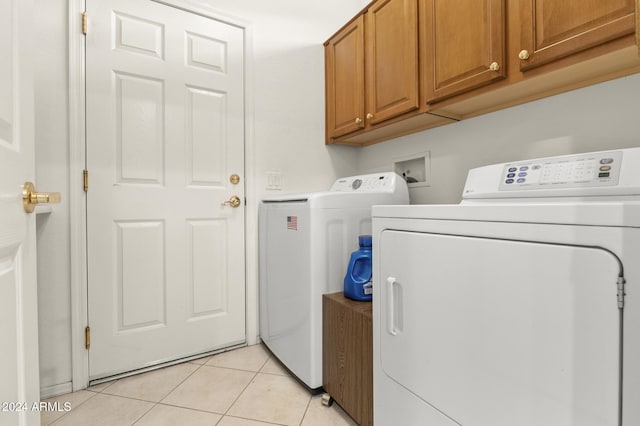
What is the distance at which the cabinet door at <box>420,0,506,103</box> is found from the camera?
1.27 m

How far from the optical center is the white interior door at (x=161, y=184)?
63.9 inches

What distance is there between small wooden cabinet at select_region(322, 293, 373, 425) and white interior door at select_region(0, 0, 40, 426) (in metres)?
0.97

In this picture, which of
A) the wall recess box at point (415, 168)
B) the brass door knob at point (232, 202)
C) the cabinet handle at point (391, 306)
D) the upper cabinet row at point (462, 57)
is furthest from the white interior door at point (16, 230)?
the wall recess box at point (415, 168)

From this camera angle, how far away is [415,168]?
2.04 m

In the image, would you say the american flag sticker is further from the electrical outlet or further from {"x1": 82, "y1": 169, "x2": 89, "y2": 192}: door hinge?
{"x1": 82, "y1": 169, "x2": 89, "y2": 192}: door hinge

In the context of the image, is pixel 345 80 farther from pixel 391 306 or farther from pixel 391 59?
pixel 391 306

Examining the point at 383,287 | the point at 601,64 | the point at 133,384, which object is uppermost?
the point at 601,64

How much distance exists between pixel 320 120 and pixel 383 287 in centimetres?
160

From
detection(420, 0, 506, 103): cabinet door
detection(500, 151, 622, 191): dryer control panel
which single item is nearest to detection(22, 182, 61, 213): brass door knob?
detection(500, 151, 622, 191): dryer control panel

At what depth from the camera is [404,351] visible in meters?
0.97

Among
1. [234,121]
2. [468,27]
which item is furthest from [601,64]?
[234,121]

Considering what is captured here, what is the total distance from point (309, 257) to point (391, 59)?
1.21 meters

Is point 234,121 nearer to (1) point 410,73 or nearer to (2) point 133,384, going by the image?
(1) point 410,73

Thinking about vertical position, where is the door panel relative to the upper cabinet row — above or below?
below
